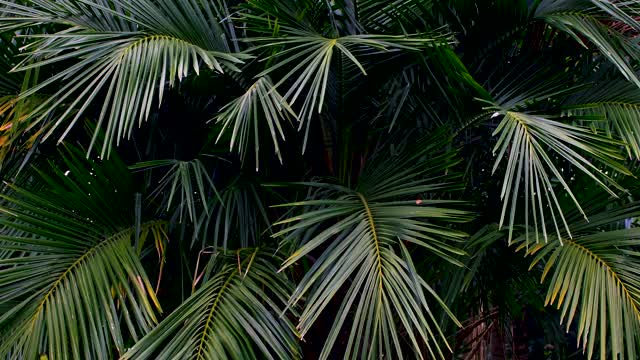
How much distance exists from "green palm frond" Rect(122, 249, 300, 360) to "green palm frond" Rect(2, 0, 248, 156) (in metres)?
0.45

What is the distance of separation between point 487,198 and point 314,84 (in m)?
0.81

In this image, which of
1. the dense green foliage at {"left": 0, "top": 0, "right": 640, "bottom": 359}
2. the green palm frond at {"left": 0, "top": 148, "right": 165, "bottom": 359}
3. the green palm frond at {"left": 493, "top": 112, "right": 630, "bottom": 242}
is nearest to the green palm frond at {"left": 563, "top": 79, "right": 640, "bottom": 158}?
the dense green foliage at {"left": 0, "top": 0, "right": 640, "bottom": 359}

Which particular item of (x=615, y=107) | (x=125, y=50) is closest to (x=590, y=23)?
(x=615, y=107)

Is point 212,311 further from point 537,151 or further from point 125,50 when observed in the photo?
point 537,151

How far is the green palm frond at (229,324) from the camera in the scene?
1.66 meters

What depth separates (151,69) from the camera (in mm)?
1751

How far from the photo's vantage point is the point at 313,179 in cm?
205

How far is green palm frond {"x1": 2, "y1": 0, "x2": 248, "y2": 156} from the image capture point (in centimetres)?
173

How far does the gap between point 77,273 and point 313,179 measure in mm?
691

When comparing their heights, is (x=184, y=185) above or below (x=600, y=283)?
above

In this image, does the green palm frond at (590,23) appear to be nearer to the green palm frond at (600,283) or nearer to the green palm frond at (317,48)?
the green palm frond at (317,48)

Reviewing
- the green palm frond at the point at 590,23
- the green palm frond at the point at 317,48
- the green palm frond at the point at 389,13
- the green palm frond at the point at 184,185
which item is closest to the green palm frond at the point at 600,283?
the green palm frond at the point at 590,23

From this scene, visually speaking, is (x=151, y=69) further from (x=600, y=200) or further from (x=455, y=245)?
(x=600, y=200)

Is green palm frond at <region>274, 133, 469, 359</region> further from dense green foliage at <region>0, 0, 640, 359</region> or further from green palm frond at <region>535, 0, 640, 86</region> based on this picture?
green palm frond at <region>535, 0, 640, 86</region>
